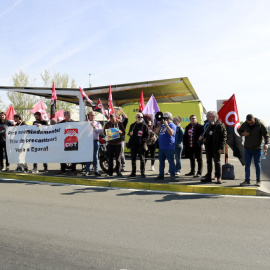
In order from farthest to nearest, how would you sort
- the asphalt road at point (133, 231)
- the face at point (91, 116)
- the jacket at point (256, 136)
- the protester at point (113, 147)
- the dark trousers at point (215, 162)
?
1. the face at point (91, 116)
2. the protester at point (113, 147)
3. the dark trousers at point (215, 162)
4. the jacket at point (256, 136)
5. the asphalt road at point (133, 231)

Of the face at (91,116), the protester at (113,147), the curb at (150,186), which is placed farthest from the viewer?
the face at (91,116)

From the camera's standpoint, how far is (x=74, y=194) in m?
7.27

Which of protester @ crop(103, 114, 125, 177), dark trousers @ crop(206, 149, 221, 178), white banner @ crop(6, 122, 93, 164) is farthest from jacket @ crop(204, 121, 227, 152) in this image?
white banner @ crop(6, 122, 93, 164)

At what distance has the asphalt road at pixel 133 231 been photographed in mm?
3549

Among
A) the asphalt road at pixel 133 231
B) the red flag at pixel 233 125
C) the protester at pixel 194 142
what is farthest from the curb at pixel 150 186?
the protester at pixel 194 142

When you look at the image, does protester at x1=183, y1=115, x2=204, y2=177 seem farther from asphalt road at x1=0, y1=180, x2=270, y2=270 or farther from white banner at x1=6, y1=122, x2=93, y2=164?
white banner at x1=6, y1=122, x2=93, y2=164

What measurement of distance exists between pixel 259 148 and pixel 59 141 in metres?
5.80

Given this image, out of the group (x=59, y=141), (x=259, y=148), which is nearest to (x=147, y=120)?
(x=59, y=141)

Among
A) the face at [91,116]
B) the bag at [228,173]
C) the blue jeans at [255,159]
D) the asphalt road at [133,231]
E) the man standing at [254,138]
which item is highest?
the face at [91,116]

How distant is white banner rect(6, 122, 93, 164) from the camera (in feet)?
31.6

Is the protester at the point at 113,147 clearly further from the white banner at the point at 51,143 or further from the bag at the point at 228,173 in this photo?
the bag at the point at 228,173

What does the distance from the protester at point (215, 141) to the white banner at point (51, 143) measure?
345 cm

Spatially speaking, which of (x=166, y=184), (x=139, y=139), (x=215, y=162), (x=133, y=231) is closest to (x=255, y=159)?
(x=215, y=162)

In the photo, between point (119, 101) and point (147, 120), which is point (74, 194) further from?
point (119, 101)
